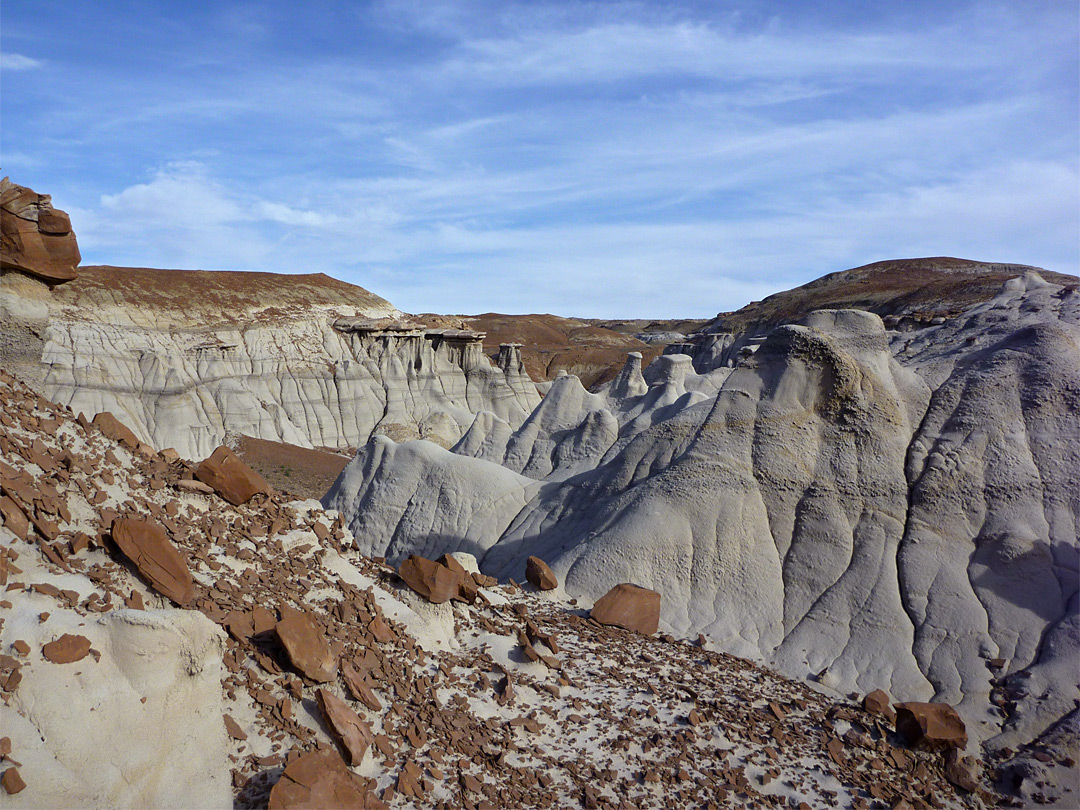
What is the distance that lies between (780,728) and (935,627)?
14.7 feet

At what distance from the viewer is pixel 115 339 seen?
4100cm

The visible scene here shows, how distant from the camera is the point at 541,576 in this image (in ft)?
42.7

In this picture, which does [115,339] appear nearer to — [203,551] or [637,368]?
[637,368]

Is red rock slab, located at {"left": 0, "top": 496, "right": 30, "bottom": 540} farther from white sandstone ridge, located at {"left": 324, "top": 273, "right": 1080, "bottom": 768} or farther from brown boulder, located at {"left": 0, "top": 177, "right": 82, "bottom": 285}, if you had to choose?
white sandstone ridge, located at {"left": 324, "top": 273, "right": 1080, "bottom": 768}

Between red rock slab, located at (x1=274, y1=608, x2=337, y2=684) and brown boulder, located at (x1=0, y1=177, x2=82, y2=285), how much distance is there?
5.26 m

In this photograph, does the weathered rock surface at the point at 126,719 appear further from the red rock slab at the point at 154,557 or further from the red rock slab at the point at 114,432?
the red rock slab at the point at 114,432

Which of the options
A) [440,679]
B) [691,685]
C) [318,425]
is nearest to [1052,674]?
[691,685]

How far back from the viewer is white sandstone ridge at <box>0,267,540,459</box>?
39.3 meters

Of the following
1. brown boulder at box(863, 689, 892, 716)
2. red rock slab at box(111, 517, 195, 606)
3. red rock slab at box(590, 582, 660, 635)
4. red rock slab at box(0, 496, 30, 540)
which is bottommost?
brown boulder at box(863, 689, 892, 716)

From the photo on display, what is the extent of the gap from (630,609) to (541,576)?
1.89 meters

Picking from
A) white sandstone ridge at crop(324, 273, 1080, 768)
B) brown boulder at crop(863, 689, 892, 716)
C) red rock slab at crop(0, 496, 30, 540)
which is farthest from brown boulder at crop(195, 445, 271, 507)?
brown boulder at crop(863, 689, 892, 716)

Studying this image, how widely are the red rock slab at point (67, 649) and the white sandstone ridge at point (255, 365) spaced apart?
31.3 metres

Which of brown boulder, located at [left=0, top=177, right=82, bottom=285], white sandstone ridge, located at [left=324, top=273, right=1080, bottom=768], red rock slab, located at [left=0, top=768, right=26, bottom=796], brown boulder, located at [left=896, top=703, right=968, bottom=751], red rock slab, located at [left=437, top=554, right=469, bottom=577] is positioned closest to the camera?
red rock slab, located at [left=0, top=768, right=26, bottom=796]

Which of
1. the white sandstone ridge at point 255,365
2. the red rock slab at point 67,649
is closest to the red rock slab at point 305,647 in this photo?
the red rock slab at point 67,649
